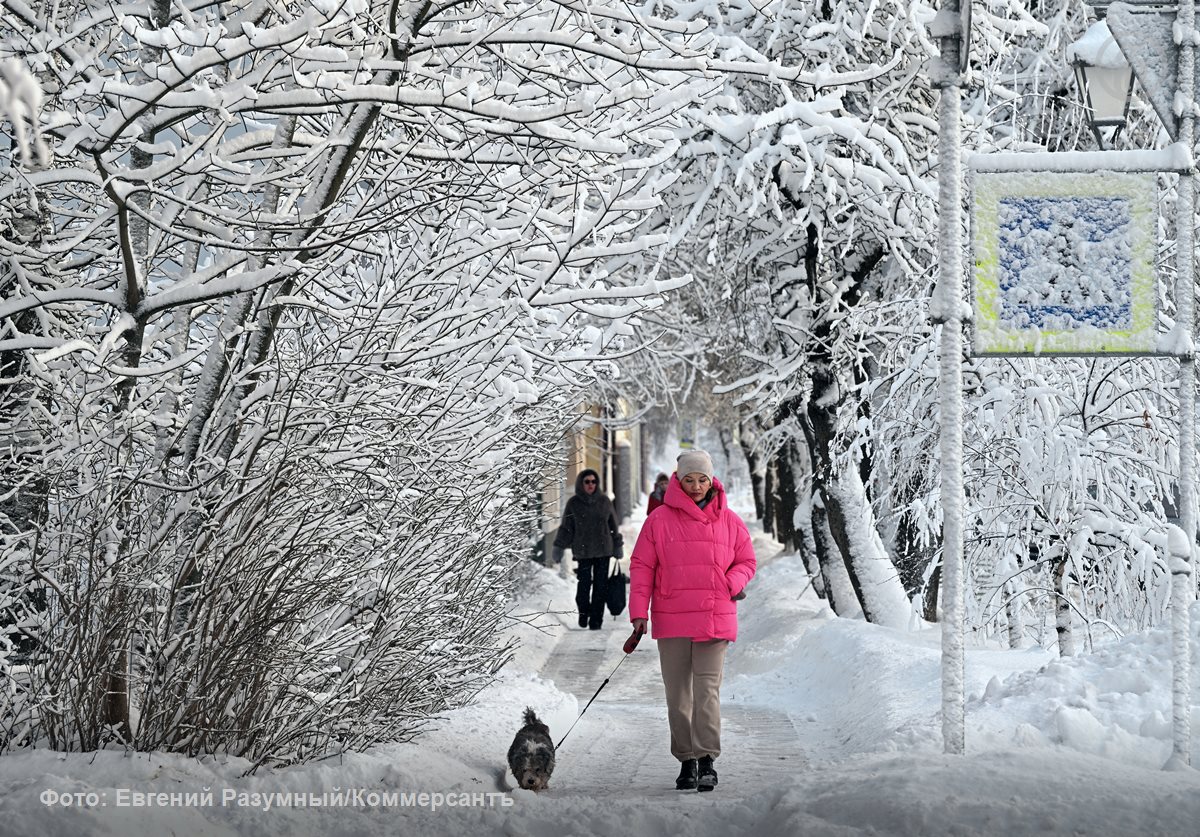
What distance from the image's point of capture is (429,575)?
7539 millimetres

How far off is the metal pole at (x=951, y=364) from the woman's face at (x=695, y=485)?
52.7 inches

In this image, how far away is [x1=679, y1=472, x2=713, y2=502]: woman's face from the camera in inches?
299

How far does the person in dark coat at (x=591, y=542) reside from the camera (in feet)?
55.7

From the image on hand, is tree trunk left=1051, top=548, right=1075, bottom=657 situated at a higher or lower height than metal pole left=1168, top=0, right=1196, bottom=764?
lower

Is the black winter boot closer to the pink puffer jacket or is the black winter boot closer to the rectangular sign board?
the pink puffer jacket

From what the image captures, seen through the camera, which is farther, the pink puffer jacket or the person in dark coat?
the person in dark coat

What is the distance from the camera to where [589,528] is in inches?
671

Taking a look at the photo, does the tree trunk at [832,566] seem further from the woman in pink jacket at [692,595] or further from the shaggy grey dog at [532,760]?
the shaggy grey dog at [532,760]

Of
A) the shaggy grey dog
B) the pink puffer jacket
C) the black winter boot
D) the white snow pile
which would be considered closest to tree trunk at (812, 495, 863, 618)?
the white snow pile

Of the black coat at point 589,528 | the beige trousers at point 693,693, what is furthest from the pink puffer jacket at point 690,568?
the black coat at point 589,528

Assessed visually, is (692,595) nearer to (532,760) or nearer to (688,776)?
(688,776)

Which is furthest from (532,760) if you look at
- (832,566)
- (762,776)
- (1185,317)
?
(832,566)

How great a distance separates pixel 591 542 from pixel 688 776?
31.2ft

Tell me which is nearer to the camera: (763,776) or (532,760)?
(532,760)
